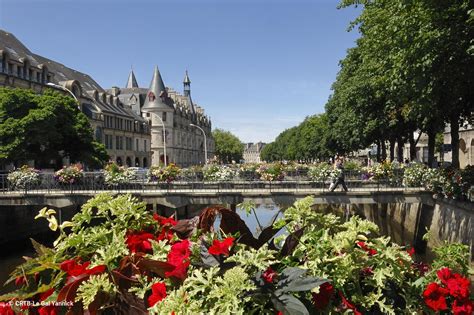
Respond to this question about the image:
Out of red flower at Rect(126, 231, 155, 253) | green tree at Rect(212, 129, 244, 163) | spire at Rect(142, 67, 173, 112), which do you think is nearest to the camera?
red flower at Rect(126, 231, 155, 253)

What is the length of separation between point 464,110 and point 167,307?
24.7 metres

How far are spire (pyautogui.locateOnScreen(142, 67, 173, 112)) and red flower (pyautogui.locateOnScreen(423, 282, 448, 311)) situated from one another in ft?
282

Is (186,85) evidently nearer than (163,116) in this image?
No

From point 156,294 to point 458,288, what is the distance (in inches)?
60.2

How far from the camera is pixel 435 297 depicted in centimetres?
219

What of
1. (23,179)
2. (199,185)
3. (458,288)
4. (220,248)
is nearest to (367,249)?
(458,288)

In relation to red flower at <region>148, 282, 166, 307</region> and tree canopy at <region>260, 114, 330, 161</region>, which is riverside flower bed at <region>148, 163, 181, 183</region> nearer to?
red flower at <region>148, 282, 166, 307</region>

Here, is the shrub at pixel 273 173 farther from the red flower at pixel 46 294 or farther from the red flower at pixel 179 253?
the red flower at pixel 46 294

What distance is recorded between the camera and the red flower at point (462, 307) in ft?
7.05

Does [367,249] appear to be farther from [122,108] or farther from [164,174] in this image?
[122,108]

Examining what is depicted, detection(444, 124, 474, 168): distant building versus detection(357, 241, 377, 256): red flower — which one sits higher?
detection(444, 124, 474, 168): distant building

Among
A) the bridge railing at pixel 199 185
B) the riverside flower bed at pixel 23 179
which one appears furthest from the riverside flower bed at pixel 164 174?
the riverside flower bed at pixel 23 179

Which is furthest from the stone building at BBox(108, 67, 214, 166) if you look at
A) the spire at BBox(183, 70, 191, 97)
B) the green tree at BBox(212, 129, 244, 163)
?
the green tree at BBox(212, 129, 244, 163)

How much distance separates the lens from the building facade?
45.8 m
